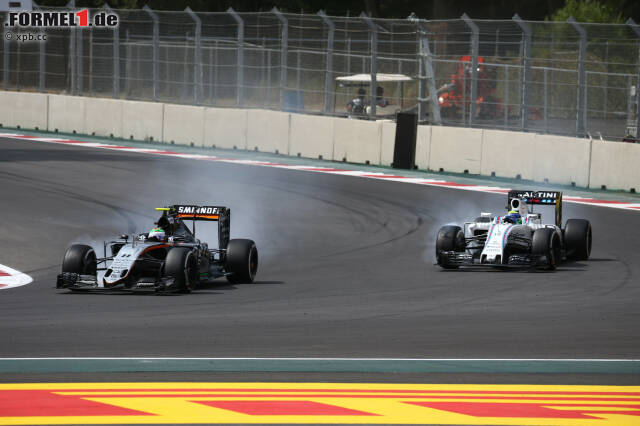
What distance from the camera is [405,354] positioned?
9.35 m

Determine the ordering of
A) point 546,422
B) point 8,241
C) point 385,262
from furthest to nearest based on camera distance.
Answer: point 8,241, point 385,262, point 546,422

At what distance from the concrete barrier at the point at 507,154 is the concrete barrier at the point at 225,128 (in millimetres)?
7179

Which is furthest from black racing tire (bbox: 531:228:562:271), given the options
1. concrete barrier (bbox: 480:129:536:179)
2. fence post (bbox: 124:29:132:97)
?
fence post (bbox: 124:29:132:97)

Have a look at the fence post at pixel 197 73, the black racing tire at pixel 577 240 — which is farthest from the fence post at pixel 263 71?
the black racing tire at pixel 577 240

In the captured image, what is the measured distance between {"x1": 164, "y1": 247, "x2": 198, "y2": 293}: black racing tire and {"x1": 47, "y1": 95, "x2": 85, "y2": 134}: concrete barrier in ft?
68.8

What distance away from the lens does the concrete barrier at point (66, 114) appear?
32812 mm

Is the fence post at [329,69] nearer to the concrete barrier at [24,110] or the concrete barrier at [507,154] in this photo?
the concrete barrier at [507,154]

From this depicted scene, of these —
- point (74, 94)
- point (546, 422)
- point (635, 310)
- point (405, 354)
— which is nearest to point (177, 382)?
point (405, 354)

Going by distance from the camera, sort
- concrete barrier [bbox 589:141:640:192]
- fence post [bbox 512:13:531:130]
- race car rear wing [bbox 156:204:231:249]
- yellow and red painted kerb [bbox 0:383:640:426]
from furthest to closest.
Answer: fence post [bbox 512:13:531:130], concrete barrier [bbox 589:141:640:192], race car rear wing [bbox 156:204:231:249], yellow and red painted kerb [bbox 0:383:640:426]

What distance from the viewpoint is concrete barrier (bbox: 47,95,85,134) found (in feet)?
108

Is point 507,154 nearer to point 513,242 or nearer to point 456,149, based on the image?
point 456,149

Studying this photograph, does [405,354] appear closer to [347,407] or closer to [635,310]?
[347,407]

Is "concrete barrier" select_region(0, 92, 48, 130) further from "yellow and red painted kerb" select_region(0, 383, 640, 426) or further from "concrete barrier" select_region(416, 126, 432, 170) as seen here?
"yellow and red painted kerb" select_region(0, 383, 640, 426)

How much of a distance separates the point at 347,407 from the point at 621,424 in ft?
5.57
